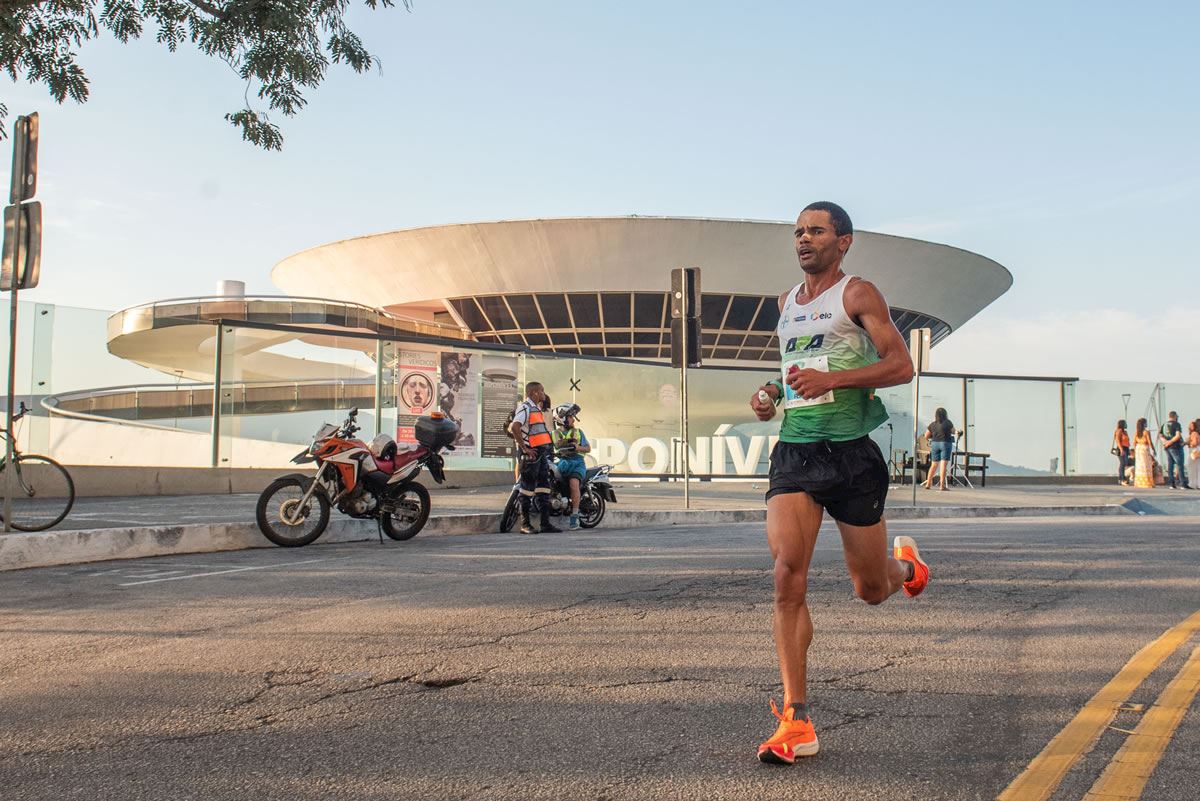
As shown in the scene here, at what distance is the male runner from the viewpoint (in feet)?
11.5

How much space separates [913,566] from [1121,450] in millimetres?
23727

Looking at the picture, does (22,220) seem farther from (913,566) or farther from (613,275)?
(613,275)

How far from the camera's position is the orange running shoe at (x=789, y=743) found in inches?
128

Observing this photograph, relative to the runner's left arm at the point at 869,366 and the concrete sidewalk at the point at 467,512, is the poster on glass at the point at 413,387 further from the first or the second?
the runner's left arm at the point at 869,366

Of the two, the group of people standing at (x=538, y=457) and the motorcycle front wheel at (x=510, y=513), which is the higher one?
the group of people standing at (x=538, y=457)

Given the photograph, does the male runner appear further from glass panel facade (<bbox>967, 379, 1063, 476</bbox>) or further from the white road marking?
glass panel facade (<bbox>967, 379, 1063, 476</bbox>)

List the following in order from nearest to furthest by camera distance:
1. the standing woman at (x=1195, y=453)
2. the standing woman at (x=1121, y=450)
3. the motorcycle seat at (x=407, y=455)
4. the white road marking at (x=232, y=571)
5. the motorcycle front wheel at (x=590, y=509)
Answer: the white road marking at (x=232, y=571) → the motorcycle seat at (x=407, y=455) → the motorcycle front wheel at (x=590, y=509) → the standing woman at (x=1195, y=453) → the standing woman at (x=1121, y=450)

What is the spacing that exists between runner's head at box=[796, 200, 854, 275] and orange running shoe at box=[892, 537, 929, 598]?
3.73 feet

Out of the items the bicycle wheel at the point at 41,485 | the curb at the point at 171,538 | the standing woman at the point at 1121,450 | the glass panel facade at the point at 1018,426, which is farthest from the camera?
the standing woman at the point at 1121,450

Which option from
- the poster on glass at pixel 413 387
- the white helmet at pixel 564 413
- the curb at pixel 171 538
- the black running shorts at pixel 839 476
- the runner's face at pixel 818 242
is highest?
the poster on glass at pixel 413 387

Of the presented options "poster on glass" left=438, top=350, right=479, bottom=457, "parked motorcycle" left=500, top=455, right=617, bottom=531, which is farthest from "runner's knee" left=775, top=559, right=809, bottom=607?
"poster on glass" left=438, top=350, right=479, bottom=457

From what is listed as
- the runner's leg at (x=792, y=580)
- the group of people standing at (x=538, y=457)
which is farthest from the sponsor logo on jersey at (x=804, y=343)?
the group of people standing at (x=538, y=457)

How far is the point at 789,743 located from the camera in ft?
10.7

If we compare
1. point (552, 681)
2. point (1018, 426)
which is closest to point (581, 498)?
point (552, 681)
